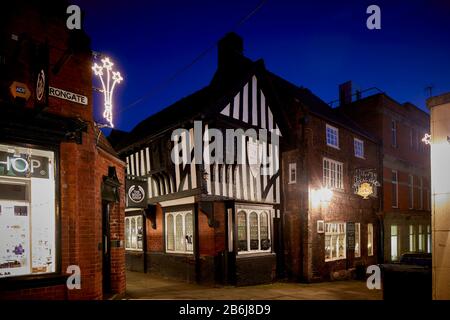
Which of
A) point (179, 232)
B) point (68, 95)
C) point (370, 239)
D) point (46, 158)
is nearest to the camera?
point (46, 158)

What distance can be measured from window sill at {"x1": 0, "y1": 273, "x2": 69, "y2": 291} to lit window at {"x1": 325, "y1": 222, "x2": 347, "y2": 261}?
11.8 metres

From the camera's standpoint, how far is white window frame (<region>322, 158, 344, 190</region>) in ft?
50.9

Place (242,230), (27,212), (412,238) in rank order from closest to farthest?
(27,212), (242,230), (412,238)

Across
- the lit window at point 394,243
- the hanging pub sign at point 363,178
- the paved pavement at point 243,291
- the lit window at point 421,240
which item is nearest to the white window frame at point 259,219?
the paved pavement at point 243,291

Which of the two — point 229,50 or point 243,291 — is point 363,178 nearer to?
point 229,50

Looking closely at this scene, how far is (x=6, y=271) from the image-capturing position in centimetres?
546

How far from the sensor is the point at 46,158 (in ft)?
20.1

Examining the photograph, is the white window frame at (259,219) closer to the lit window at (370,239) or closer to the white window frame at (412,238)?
the lit window at (370,239)

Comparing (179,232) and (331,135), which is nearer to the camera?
(179,232)

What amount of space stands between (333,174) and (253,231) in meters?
5.24

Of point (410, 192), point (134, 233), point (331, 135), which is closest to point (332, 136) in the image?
point (331, 135)

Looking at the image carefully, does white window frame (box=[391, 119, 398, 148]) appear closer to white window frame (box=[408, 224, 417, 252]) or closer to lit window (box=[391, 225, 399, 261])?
lit window (box=[391, 225, 399, 261])

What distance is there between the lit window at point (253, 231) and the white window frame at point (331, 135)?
4.79m
